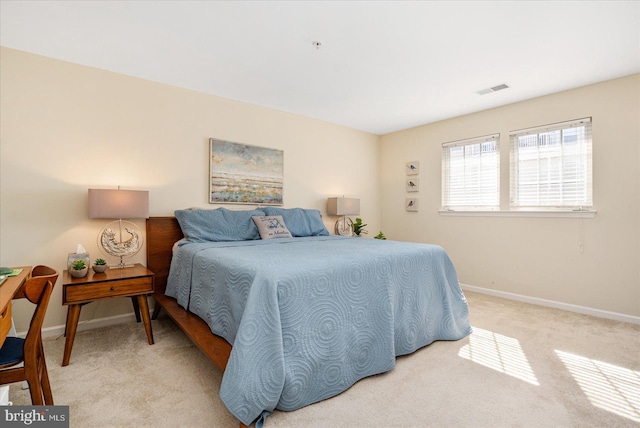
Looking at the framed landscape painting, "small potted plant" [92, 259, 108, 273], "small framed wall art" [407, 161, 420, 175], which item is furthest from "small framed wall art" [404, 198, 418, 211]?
"small potted plant" [92, 259, 108, 273]

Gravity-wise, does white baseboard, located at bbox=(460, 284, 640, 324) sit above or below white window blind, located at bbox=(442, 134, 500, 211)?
below

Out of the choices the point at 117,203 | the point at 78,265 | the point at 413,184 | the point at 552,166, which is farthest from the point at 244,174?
the point at 552,166

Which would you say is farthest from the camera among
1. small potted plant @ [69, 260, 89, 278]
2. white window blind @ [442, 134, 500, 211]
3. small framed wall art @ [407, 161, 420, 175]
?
small framed wall art @ [407, 161, 420, 175]

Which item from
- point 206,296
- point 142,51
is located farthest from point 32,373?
point 142,51

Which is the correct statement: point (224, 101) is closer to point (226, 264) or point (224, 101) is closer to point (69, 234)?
point (69, 234)

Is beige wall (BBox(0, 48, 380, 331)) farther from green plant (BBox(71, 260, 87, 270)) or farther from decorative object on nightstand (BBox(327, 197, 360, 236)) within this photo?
decorative object on nightstand (BBox(327, 197, 360, 236))

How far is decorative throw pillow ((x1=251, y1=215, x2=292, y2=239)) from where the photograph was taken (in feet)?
10.5

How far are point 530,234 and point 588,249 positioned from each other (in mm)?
534

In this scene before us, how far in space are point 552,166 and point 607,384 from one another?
237 centimetres

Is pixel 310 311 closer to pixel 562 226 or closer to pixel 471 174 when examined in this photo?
pixel 562 226

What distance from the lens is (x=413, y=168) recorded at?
4.79m

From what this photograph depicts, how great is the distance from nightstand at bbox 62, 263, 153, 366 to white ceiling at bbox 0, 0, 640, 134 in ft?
5.90

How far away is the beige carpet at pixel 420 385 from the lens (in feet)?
5.15

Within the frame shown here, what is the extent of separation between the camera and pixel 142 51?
8.38ft
